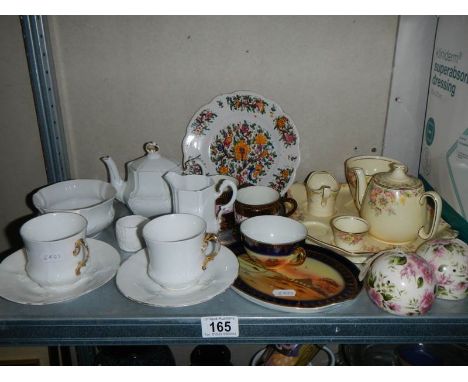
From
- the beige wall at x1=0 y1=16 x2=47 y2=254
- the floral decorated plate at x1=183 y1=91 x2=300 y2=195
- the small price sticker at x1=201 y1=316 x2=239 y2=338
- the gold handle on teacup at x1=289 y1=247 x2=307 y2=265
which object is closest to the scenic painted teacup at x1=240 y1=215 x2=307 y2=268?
the gold handle on teacup at x1=289 y1=247 x2=307 y2=265

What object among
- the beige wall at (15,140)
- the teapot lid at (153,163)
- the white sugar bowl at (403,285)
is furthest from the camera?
the beige wall at (15,140)

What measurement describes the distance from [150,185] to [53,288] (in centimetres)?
27

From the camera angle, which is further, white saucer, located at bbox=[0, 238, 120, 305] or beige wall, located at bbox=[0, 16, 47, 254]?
beige wall, located at bbox=[0, 16, 47, 254]

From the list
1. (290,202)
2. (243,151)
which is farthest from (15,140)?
(290,202)

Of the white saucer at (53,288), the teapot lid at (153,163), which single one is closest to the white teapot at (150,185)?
the teapot lid at (153,163)

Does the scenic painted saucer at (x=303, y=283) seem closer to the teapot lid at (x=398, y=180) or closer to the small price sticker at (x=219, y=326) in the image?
the small price sticker at (x=219, y=326)

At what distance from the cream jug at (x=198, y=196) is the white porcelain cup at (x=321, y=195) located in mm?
185

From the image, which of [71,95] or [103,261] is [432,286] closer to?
[103,261]

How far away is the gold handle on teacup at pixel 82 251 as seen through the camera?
71 cm

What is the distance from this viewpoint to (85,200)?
0.94m

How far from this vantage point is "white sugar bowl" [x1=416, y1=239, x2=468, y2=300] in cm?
69

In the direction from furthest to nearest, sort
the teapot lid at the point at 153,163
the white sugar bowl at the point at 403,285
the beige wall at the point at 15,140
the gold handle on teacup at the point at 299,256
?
the beige wall at the point at 15,140 → the teapot lid at the point at 153,163 → the gold handle on teacup at the point at 299,256 → the white sugar bowl at the point at 403,285

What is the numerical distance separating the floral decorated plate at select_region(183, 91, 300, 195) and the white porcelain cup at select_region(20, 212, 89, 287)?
1.07 feet

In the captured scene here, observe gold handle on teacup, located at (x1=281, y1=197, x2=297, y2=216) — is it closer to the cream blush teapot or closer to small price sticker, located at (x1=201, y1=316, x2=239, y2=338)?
the cream blush teapot
